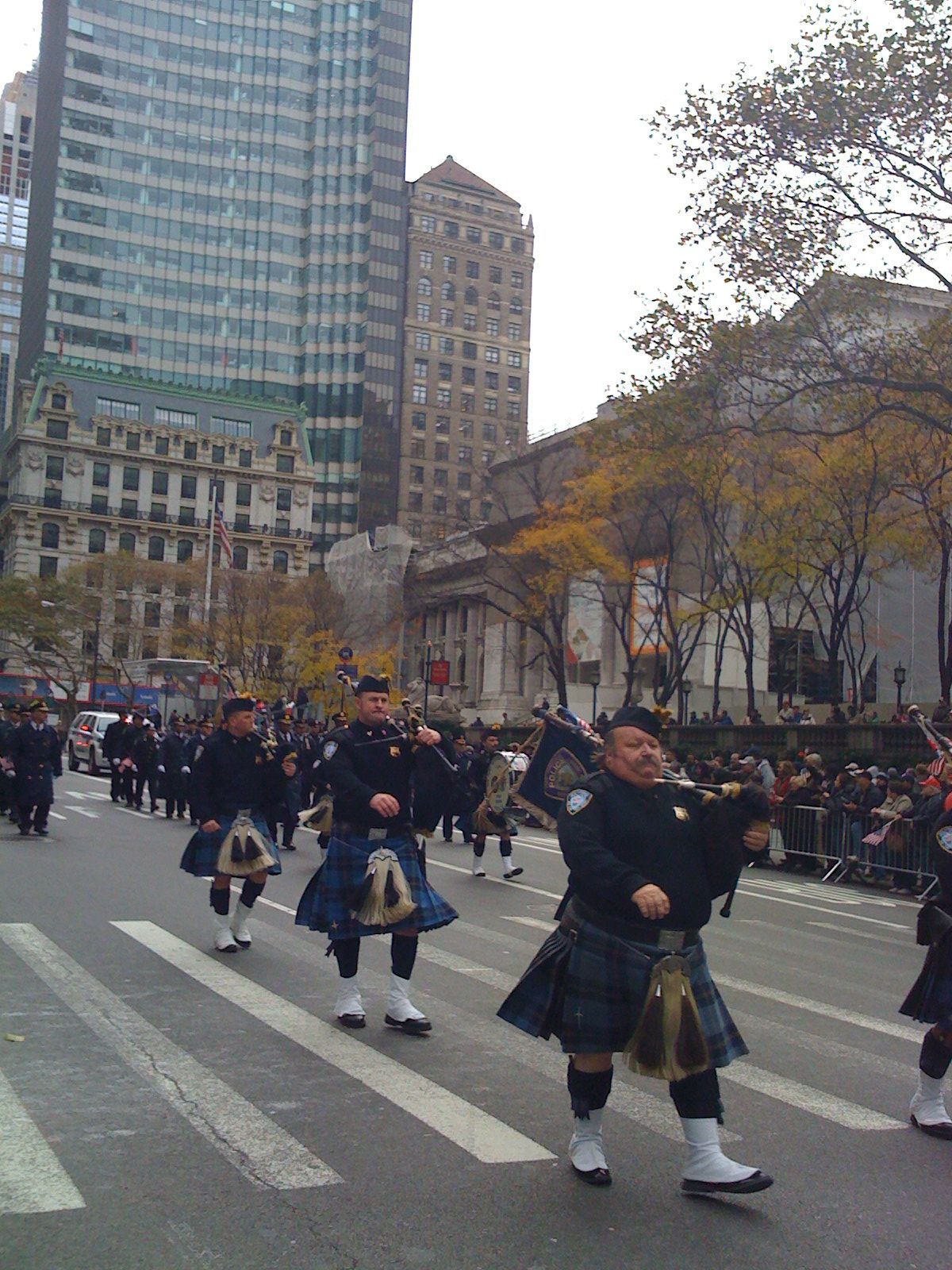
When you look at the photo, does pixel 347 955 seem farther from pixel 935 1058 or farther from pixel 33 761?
pixel 33 761

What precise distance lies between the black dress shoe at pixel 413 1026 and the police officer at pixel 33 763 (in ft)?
40.7

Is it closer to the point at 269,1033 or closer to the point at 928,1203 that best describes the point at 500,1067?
the point at 269,1033

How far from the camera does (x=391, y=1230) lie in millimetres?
4285

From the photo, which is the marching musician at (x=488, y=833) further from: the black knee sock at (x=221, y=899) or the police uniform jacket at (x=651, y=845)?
the police uniform jacket at (x=651, y=845)

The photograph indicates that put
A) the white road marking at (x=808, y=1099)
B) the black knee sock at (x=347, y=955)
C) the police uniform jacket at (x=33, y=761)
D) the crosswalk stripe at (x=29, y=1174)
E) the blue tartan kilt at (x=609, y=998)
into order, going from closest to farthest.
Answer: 1. the crosswalk stripe at (x=29, y=1174)
2. the blue tartan kilt at (x=609, y=998)
3. the white road marking at (x=808, y=1099)
4. the black knee sock at (x=347, y=955)
5. the police uniform jacket at (x=33, y=761)

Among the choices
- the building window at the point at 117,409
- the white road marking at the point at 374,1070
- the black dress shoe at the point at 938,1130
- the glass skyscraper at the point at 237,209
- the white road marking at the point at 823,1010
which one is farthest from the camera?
the glass skyscraper at the point at 237,209

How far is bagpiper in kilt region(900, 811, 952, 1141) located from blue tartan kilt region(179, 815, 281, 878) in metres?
5.06

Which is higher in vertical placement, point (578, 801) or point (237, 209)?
point (237, 209)

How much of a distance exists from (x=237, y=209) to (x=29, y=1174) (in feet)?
373

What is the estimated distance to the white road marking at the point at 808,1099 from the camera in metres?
5.88

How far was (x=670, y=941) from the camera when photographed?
4777 millimetres

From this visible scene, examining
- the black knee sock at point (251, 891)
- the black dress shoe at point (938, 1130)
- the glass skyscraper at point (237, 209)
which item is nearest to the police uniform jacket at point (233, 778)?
the black knee sock at point (251, 891)

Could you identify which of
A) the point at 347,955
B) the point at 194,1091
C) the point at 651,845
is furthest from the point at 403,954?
the point at 651,845

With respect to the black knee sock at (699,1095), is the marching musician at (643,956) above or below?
above
